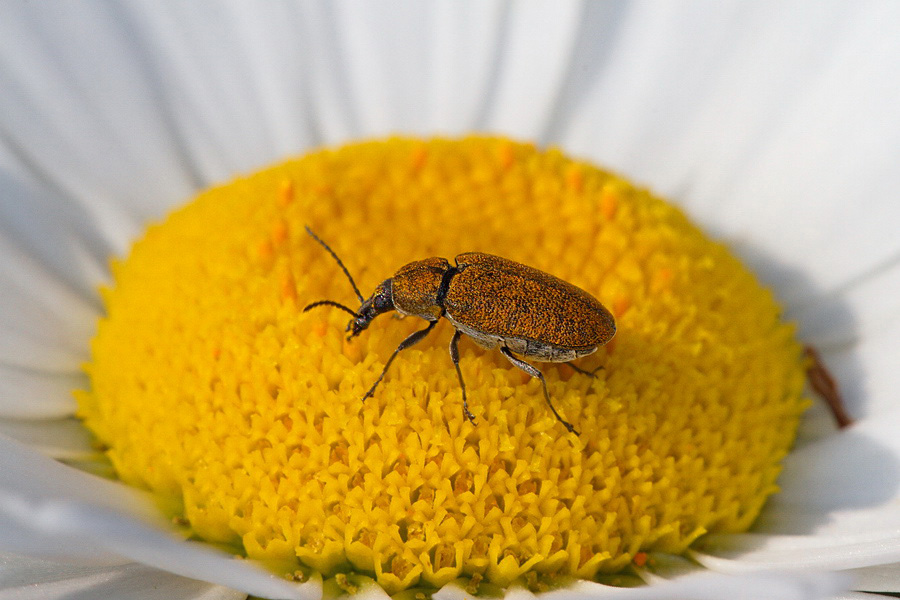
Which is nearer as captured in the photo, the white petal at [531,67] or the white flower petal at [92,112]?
the white flower petal at [92,112]

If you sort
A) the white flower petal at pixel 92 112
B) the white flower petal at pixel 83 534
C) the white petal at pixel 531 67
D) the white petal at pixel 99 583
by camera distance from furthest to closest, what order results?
the white petal at pixel 531 67
the white flower petal at pixel 92 112
the white petal at pixel 99 583
the white flower petal at pixel 83 534

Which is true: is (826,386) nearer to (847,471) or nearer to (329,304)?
(847,471)

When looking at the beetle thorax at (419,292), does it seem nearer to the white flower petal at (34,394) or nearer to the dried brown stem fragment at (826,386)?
the white flower petal at (34,394)

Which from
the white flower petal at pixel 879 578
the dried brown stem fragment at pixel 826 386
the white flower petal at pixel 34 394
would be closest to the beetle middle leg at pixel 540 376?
the white flower petal at pixel 879 578

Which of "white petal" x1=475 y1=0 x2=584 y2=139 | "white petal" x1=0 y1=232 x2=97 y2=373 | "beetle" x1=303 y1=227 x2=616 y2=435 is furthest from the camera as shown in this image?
"white petal" x1=475 y1=0 x2=584 y2=139

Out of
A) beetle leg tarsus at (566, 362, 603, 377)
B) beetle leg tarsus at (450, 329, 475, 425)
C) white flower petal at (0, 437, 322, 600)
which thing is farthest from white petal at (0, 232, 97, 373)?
beetle leg tarsus at (566, 362, 603, 377)

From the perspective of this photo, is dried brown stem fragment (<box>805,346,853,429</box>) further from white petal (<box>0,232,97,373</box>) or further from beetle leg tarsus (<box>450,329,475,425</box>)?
white petal (<box>0,232,97,373</box>)
